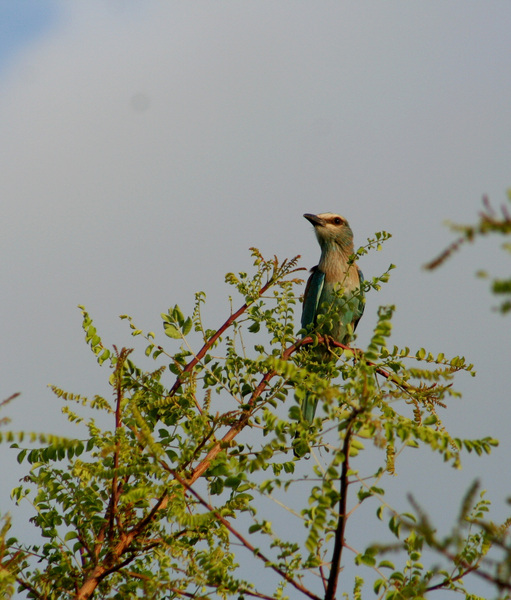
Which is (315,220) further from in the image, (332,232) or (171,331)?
(171,331)

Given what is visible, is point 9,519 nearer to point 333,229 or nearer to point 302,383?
point 302,383

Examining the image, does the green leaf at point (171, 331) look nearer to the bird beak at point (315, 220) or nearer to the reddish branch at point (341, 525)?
the reddish branch at point (341, 525)

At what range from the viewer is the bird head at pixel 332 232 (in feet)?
28.7

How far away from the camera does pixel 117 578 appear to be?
333 cm

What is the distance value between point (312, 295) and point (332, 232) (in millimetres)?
992

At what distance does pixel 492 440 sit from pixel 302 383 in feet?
2.47

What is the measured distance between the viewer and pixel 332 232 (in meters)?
8.79

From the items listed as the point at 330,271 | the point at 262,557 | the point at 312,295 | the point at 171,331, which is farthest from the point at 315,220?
the point at 262,557

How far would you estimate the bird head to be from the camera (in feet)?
28.7

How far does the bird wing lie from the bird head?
49 cm

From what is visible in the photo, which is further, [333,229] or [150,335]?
[333,229]

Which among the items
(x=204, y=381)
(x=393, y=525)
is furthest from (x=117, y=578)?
(x=393, y=525)

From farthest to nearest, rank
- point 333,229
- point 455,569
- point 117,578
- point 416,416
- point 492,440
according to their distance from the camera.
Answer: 1. point 333,229
2. point 416,416
3. point 117,578
4. point 455,569
5. point 492,440

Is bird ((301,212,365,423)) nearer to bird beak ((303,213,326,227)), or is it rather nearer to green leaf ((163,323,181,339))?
bird beak ((303,213,326,227))
